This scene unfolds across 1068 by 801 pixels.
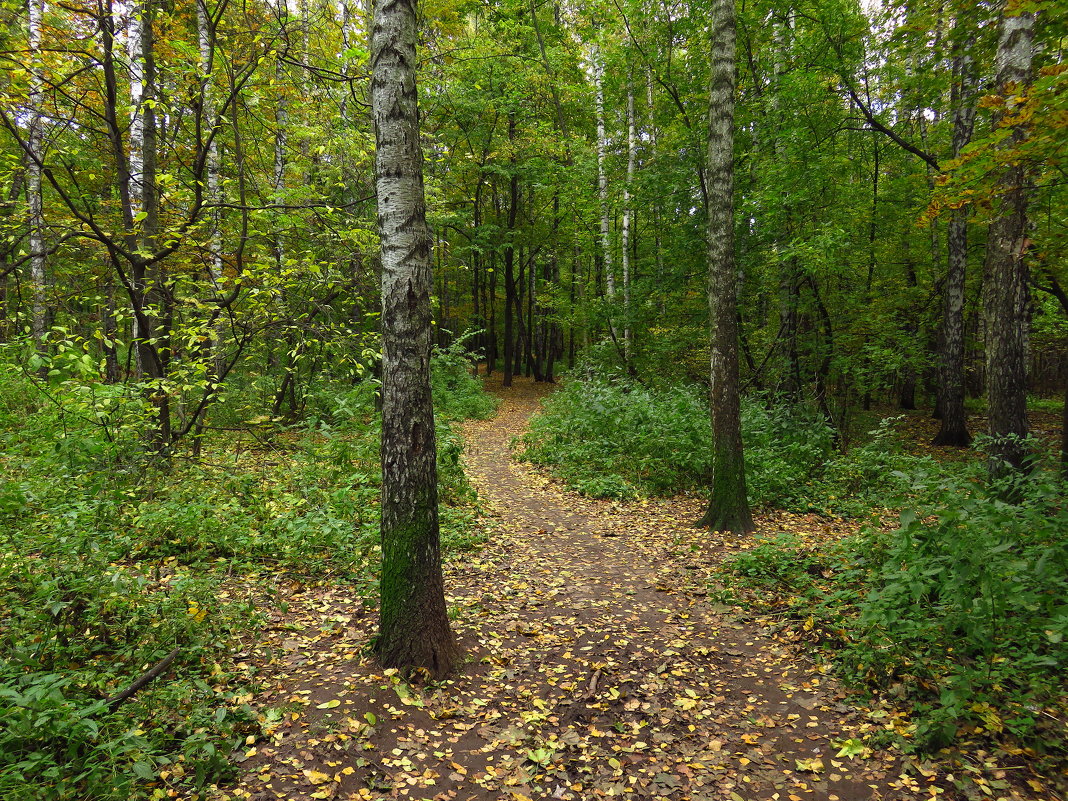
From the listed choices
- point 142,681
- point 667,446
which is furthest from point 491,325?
point 142,681

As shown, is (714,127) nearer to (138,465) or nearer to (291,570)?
(291,570)

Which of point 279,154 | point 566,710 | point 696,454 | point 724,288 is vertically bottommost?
point 566,710

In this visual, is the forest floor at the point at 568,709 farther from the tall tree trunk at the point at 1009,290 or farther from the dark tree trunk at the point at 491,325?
the dark tree trunk at the point at 491,325

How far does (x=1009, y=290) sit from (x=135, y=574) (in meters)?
10.2

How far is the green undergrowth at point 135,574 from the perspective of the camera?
2719 millimetres

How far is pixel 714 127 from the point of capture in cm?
727

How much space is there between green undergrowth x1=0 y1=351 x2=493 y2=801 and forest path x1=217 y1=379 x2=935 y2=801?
431 mm

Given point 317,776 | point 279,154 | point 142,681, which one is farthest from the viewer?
point 279,154

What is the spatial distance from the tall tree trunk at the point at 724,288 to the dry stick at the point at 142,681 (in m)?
6.51

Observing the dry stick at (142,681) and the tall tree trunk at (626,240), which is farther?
the tall tree trunk at (626,240)

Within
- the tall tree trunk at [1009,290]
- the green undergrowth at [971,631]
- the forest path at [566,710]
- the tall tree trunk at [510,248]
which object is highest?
the tall tree trunk at [510,248]

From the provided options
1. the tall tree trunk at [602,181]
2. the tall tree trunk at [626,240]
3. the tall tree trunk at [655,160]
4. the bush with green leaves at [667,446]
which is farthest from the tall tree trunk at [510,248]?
the bush with green leaves at [667,446]

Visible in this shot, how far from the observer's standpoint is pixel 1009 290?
6684mm

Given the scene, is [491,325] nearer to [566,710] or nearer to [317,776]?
[566,710]
